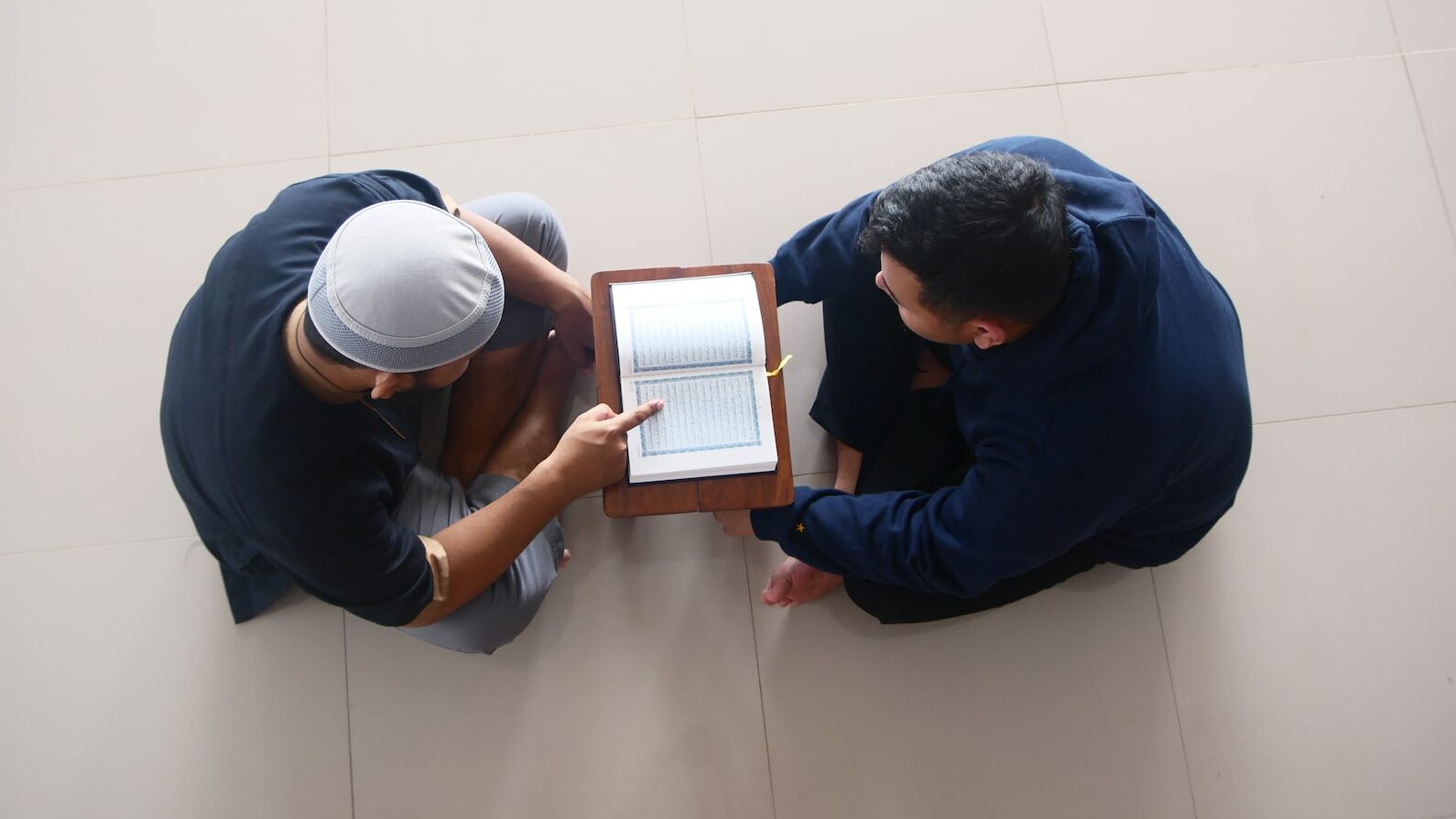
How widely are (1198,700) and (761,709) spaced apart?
0.81 metres

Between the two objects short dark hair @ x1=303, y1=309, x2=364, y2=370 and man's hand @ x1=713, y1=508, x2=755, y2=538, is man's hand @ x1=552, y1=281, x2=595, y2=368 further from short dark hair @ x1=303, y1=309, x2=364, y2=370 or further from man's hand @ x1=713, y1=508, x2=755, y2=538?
short dark hair @ x1=303, y1=309, x2=364, y2=370

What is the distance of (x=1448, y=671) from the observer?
5.05 feet

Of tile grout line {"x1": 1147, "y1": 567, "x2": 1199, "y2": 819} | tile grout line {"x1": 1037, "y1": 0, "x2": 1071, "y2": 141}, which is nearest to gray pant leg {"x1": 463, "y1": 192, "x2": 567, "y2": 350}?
tile grout line {"x1": 1037, "y1": 0, "x2": 1071, "y2": 141}

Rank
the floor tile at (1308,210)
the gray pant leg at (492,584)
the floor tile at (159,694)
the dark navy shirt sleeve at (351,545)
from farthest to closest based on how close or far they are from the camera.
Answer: the floor tile at (1308,210) < the floor tile at (159,694) < the gray pant leg at (492,584) < the dark navy shirt sleeve at (351,545)

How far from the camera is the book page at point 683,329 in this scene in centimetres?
123

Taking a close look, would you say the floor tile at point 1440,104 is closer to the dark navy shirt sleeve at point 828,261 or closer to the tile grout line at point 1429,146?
the tile grout line at point 1429,146

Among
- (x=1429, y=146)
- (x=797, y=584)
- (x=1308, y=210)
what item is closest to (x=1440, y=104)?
(x=1429, y=146)

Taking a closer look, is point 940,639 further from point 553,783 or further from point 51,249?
point 51,249

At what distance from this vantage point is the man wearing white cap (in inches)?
37.7

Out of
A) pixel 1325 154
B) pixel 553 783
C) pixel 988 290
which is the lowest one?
A: pixel 553 783

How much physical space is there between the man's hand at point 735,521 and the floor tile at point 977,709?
17cm

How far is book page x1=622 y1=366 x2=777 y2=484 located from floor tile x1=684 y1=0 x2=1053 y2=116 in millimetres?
718

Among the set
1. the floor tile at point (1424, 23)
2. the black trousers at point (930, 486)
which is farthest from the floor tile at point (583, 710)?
the floor tile at point (1424, 23)

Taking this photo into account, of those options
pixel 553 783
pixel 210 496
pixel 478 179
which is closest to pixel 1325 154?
pixel 478 179
